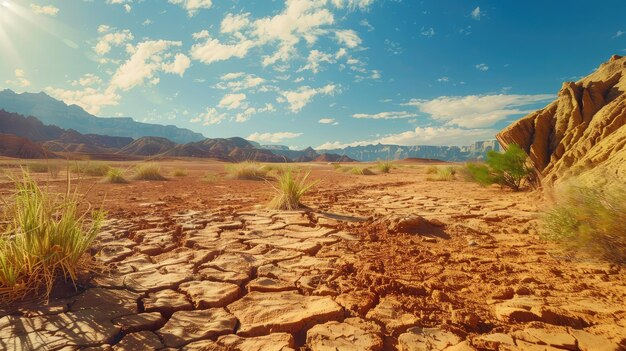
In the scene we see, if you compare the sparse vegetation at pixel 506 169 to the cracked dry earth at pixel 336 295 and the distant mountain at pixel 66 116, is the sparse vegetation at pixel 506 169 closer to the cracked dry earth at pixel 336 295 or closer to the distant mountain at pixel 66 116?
the cracked dry earth at pixel 336 295

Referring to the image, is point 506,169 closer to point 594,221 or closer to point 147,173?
point 594,221

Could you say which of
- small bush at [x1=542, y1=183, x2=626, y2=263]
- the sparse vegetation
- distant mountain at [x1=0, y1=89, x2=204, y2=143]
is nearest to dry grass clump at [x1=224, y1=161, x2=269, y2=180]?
the sparse vegetation

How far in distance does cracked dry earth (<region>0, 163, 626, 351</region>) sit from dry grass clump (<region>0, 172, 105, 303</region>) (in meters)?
0.14

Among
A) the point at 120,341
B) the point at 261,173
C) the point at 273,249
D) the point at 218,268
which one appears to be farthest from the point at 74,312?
the point at 261,173

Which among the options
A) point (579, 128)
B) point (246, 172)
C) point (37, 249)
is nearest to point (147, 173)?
point (246, 172)

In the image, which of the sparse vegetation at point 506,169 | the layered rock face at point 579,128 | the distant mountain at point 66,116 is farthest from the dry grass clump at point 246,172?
the distant mountain at point 66,116

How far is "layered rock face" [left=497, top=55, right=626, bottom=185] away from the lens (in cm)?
357

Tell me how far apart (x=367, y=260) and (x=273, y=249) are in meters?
0.85

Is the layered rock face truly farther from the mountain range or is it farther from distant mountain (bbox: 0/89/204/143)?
distant mountain (bbox: 0/89/204/143)

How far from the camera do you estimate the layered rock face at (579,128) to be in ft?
11.7

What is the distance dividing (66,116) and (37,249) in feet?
550

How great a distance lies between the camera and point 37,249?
177cm

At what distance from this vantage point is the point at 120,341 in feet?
4.57

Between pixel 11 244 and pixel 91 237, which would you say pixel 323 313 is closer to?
pixel 91 237
